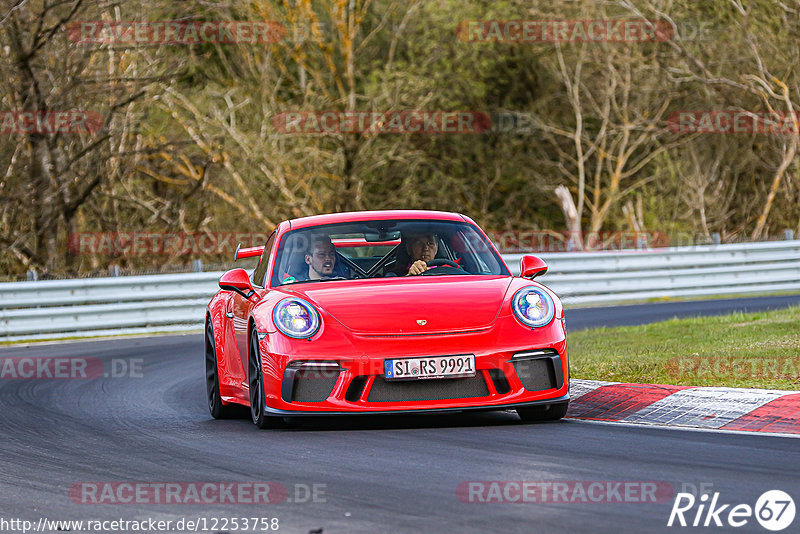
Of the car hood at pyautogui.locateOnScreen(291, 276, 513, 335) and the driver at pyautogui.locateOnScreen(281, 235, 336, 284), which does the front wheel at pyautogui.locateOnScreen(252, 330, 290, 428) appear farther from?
the driver at pyautogui.locateOnScreen(281, 235, 336, 284)

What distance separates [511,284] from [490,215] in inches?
1186

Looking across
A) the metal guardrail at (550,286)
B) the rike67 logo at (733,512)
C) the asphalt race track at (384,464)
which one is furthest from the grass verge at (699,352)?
the metal guardrail at (550,286)

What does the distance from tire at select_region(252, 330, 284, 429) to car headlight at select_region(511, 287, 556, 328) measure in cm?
161

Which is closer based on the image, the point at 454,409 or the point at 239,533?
the point at 239,533

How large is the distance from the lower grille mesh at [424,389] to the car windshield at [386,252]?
4.00 ft

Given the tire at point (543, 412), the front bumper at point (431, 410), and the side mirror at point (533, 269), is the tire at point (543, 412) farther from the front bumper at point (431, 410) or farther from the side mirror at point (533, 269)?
the side mirror at point (533, 269)

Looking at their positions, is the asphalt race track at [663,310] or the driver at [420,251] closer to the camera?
the driver at [420,251]

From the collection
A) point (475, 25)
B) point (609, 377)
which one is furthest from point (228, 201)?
point (609, 377)

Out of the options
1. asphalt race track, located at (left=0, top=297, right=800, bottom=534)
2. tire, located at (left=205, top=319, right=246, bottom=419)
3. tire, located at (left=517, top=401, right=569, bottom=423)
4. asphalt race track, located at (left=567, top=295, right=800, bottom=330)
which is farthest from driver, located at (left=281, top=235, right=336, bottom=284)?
asphalt race track, located at (left=567, top=295, right=800, bottom=330)

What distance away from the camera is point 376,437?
A: 7680 mm

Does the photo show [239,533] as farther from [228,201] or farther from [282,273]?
[228,201]

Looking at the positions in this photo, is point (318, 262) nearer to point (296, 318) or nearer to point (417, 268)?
point (417, 268)

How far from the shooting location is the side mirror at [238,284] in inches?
346

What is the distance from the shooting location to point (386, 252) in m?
9.32
